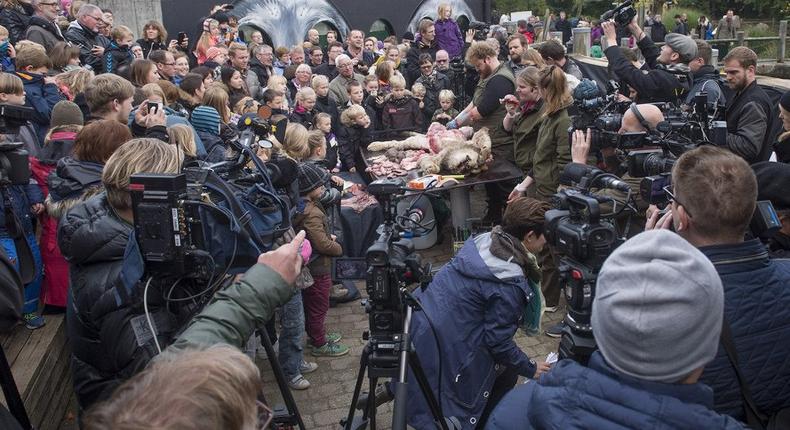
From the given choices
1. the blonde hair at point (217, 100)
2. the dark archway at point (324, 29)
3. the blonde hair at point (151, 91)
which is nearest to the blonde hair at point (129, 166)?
the blonde hair at point (151, 91)

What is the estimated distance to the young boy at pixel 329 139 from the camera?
7387 millimetres

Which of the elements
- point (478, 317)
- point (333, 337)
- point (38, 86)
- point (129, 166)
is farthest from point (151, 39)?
point (478, 317)

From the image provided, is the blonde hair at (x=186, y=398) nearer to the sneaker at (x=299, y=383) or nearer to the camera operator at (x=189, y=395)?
the camera operator at (x=189, y=395)

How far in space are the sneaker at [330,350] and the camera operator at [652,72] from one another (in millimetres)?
3537

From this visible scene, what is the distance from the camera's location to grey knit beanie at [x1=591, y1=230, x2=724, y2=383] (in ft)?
4.95

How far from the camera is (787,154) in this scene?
13.3 ft

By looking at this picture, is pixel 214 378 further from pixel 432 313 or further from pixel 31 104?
pixel 31 104

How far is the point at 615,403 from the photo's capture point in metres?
1.53

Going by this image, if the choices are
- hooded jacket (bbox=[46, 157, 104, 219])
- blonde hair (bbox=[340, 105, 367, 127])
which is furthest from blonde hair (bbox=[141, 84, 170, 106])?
blonde hair (bbox=[340, 105, 367, 127])

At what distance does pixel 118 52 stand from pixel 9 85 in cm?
407

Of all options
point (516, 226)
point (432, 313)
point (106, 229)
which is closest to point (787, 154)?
point (516, 226)

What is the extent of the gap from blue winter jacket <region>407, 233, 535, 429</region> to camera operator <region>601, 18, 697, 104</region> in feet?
11.6

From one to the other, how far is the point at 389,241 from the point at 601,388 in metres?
1.76

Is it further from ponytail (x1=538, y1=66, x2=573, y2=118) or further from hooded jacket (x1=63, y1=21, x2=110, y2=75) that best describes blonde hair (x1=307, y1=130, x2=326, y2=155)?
hooded jacket (x1=63, y1=21, x2=110, y2=75)
